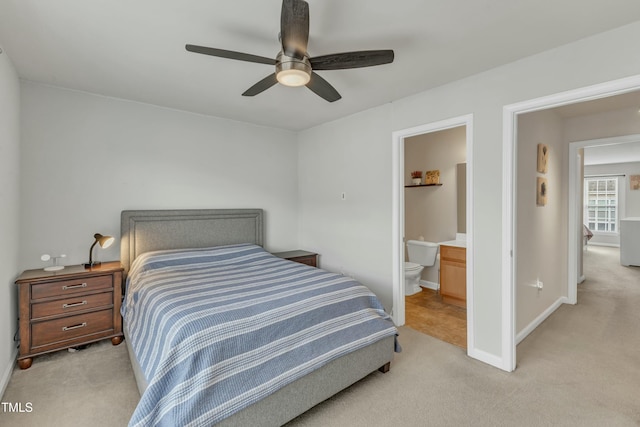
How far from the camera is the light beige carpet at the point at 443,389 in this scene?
6.21 feet

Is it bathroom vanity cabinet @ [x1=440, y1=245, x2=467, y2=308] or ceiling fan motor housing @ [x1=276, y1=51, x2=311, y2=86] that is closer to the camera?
ceiling fan motor housing @ [x1=276, y1=51, x2=311, y2=86]

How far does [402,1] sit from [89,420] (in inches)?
123

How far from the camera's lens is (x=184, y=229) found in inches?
140

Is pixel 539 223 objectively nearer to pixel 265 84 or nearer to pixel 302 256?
pixel 302 256

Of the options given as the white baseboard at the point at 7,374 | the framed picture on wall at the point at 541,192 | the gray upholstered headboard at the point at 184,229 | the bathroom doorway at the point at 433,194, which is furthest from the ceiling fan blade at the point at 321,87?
the white baseboard at the point at 7,374

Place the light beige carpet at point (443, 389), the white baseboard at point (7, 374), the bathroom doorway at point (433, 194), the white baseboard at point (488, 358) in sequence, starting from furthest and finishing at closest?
the bathroom doorway at point (433, 194), the white baseboard at point (488, 358), the white baseboard at point (7, 374), the light beige carpet at point (443, 389)

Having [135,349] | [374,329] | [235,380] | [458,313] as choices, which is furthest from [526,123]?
[135,349]

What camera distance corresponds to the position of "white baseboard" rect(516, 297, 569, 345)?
2.95 m

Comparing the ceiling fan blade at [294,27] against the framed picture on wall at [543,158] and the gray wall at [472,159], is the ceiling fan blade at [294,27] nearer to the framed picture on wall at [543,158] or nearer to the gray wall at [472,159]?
the gray wall at [472,159]

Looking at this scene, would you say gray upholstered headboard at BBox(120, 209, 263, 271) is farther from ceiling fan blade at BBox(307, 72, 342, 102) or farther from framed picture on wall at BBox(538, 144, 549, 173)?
framed picture on wall at BBox(538, 144, 549, 173)

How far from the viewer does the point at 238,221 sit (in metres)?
3.96

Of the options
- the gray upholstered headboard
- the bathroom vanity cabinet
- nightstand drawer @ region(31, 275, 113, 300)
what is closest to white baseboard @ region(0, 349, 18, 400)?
nightstand drawer @ region(31, 275, 113, 300)

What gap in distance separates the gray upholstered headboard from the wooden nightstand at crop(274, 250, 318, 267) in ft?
1.28

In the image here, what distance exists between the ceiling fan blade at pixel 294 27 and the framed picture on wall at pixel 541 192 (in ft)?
9.82
